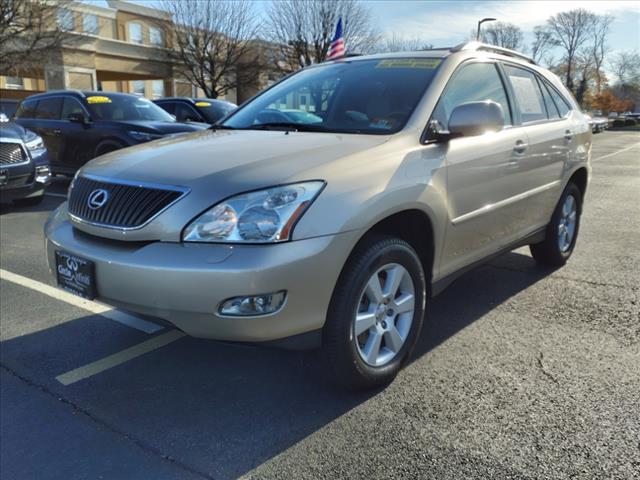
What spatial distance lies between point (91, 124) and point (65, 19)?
23.7m

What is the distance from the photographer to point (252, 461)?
7.67 ft

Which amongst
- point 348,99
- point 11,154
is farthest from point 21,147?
point 348,99

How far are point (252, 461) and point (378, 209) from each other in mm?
1232

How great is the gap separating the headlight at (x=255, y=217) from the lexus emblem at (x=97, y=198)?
23.9 inches

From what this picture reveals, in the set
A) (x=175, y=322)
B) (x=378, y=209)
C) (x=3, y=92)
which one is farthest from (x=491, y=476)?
(x=3, y=92)

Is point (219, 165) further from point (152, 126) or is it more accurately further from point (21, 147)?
point (152, 126)

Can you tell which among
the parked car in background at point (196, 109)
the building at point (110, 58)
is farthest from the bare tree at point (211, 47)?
the parked car in background at point (196, 109)

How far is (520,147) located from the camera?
12.4 ft

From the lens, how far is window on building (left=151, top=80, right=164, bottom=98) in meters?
42.2

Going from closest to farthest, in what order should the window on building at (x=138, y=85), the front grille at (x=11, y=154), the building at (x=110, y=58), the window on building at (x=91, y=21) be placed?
the front grille at (x=11, y=154) < the building at (x=110, y=58) < the window on building at (x=91, y=21) < the window on building at (x=138, y=85)

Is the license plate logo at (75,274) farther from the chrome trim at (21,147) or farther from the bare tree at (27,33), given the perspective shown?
the bare tree at (27,33)

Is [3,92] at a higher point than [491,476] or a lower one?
higher

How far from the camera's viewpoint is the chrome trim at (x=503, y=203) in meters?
3.27

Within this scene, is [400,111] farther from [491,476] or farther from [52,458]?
[52,458]
